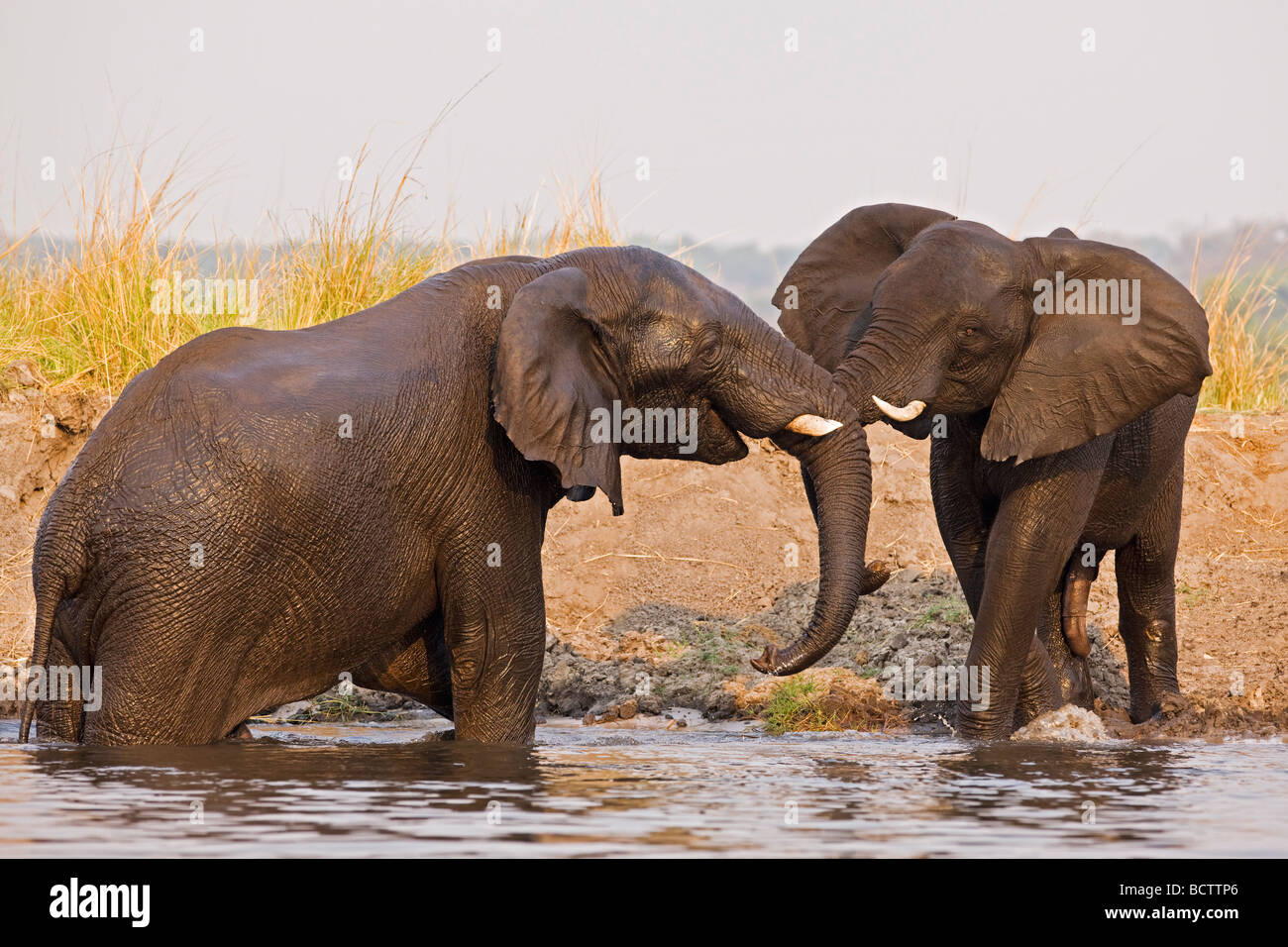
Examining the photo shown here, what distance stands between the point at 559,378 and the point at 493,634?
3.57 ft

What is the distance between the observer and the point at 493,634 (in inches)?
317

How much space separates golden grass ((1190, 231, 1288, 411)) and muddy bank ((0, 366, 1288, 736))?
2.12ft

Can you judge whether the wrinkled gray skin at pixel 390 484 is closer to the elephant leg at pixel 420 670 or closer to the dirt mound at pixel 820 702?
the elephant leg at pixel 420 670

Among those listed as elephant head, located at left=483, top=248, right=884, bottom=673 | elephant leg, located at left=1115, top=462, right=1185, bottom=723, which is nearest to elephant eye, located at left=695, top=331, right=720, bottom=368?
elephant head, located at left=483, top=248, right=884, bottom=673

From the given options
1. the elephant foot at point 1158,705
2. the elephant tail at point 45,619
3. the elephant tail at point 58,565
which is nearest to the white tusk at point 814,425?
the elephant tail at point 58,565

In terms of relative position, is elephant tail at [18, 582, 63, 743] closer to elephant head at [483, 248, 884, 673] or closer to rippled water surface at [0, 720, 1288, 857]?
rippled water surface at [0, 720, 1288, 857]

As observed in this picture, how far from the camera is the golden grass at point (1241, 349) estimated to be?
16.8 m

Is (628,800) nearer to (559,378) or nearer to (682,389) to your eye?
(559,378)

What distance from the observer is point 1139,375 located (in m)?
9.27

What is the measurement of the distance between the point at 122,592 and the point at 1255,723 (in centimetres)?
605

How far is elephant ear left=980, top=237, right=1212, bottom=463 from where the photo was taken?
9.16 metres
